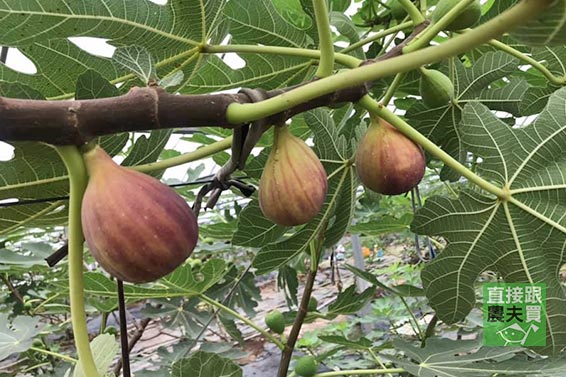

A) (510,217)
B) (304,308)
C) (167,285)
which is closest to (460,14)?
(510,217)

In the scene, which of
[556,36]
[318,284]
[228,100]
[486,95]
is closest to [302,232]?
[486,95]

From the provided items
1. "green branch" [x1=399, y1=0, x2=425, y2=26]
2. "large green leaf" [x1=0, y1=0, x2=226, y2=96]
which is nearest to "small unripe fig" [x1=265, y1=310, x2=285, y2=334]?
"large green leaf" [x1=0, y1=0, x2=226, y2=96]

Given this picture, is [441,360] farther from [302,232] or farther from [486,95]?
[486,95]

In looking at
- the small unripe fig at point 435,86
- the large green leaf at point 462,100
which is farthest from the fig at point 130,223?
the large green leaf at point 462,100

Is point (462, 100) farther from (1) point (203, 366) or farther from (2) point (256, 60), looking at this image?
(1) point (203, 366)

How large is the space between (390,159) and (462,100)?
53cm

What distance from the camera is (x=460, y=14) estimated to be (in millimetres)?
831

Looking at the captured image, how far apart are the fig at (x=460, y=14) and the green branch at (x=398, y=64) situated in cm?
36

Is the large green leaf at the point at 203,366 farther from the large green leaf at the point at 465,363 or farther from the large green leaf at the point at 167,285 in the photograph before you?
the large green leaf at the point at 167,285

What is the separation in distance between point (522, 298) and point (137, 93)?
0.80 m

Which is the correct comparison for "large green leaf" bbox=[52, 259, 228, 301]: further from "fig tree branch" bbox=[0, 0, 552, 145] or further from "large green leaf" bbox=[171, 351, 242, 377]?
"fig tree branch" bbox=[0, 0, 552, 145]

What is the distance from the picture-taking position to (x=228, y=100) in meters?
0.53

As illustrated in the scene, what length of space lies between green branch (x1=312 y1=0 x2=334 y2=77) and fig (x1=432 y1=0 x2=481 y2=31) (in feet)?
0.73

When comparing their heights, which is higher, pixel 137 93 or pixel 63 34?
pixel 63 34
